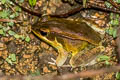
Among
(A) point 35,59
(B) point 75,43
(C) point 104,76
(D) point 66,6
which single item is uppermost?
(D) point 66,6

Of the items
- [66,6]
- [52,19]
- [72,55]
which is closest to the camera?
[52,19]

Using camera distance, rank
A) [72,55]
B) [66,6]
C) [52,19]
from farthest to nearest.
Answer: [66,6]
[72,55]
[52,19]

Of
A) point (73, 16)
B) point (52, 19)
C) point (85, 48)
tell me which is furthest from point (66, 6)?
point (85, 48)

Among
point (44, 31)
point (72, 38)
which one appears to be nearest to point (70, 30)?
point (72, 38)

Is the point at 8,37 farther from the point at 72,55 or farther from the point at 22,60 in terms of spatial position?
the point at 72,55

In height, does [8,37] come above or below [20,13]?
below
